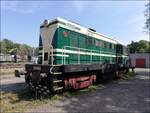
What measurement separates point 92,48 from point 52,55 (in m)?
4.10

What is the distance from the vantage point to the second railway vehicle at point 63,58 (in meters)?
9.59

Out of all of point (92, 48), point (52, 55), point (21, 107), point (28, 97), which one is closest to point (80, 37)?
point (92, 48)

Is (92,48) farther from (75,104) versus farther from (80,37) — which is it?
(75,104)

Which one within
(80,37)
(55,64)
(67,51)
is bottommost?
(55,64)

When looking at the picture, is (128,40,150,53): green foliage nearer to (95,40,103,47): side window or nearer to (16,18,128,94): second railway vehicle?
(95,40,103,47): side window

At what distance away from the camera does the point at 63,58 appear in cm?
1055

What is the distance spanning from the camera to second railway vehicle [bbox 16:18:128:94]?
9.59m

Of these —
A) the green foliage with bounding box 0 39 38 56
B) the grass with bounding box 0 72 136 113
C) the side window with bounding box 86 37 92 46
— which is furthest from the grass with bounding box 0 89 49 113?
the green foliage with bounding box 0 39 38 56

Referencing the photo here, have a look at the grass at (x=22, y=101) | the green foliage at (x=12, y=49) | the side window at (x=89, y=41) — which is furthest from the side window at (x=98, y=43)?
the green foliage at (x=12, y=49)

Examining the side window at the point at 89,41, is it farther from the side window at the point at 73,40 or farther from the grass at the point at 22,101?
the grass at the point at 22,101

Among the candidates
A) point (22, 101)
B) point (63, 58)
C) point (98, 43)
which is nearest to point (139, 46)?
point (98, 43)

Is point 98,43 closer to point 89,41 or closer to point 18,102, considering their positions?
point 89,41

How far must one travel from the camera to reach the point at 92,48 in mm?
13492

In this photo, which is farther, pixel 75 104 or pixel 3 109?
pixel 75 104
